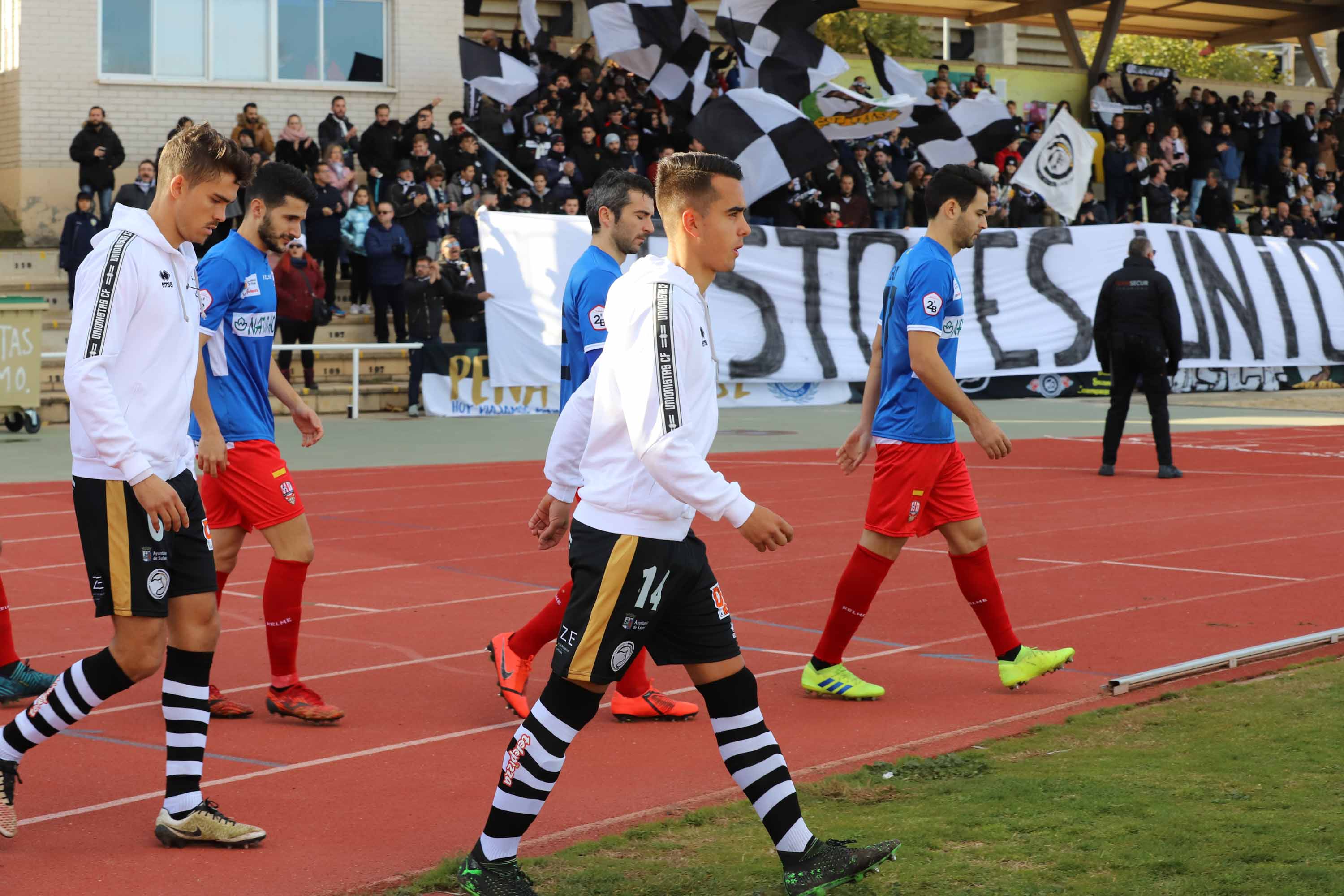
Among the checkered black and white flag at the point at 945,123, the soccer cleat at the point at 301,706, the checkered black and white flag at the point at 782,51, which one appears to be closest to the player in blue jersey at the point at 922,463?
the soccer cleat at the point at 301,706

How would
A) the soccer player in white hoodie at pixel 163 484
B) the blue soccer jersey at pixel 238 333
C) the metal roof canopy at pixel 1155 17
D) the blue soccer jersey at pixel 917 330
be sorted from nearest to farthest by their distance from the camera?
the soccer player in white hoodie at pixel 163 484 → the blue soccer jersey at pixel 238 333 → the blue soccer jersey at pixel 917 330 → the metal roof canopy at pixel 1155 17

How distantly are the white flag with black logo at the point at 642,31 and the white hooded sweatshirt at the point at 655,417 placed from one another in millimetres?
21106

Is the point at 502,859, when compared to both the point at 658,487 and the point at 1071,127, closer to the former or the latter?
the point at 658,487

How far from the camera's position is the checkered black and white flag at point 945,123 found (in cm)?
2702

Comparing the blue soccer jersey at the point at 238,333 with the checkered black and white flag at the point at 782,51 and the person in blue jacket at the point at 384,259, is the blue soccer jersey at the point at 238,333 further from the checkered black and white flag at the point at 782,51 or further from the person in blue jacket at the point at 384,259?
the checkered black and white flag at the point at 782,51

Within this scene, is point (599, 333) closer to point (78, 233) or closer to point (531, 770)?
point (531, 770)

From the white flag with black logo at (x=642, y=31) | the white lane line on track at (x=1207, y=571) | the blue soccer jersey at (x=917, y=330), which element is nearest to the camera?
the blue soccer jersey at (x=917, y=330)

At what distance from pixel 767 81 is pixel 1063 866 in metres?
22.3

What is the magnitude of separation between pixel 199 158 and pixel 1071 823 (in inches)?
125

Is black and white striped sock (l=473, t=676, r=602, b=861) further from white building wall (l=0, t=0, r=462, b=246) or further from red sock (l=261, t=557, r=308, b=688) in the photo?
white building wall (l=0, t=0, r=462, b=246)

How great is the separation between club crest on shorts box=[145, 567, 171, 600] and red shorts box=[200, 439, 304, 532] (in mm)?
1498

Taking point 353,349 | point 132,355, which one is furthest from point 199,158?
point 353,349

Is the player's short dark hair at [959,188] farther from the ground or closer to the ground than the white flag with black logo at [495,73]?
closer to the ground

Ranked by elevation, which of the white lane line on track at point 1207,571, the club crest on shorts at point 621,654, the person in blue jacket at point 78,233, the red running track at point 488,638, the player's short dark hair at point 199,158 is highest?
the person in blue jacket at point 78,233
